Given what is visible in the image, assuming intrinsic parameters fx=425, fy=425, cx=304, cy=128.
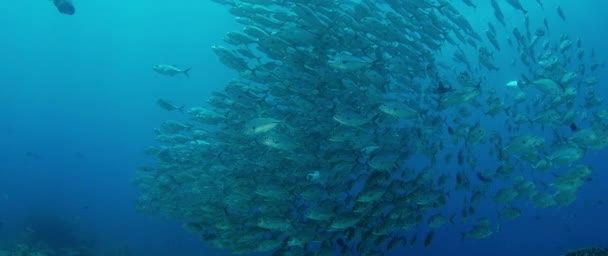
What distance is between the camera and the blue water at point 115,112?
28.8 meters

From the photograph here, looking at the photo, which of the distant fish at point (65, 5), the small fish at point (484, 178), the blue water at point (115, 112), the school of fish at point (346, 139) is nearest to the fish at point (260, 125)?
the school of fish at point (346, 139)

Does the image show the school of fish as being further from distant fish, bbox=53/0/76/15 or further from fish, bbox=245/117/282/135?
distant fish, bbox=53/0/76/15

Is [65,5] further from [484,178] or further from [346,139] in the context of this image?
[484,178]

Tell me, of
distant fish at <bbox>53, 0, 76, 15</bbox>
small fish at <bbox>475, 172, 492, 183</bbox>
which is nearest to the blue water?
distant fish at <bbox>53, 0, 76, 15</bbox>

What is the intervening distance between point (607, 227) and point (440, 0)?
31649 mm

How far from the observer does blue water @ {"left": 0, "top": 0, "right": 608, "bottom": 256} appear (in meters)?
28.8

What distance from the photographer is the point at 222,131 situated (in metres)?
9.61

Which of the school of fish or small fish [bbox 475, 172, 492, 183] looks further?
small fish [bbox 475, 172, 492, 183]

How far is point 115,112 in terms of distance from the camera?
6562 centimetres

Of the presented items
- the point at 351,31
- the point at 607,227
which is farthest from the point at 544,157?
the point at 607,227

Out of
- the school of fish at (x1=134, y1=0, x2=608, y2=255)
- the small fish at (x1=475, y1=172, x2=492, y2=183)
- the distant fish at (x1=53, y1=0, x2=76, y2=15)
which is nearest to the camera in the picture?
the school of fish at (x1=134, y1=0, x2=608, y2=255)

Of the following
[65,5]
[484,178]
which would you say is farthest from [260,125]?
[65,5]

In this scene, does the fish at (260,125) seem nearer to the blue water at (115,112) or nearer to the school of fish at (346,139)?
the school of fish at (346,139)

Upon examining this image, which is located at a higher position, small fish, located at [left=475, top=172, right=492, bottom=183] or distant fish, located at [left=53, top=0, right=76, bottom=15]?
small fish, located at [left=475, top=172, right=492, bottom=183]
